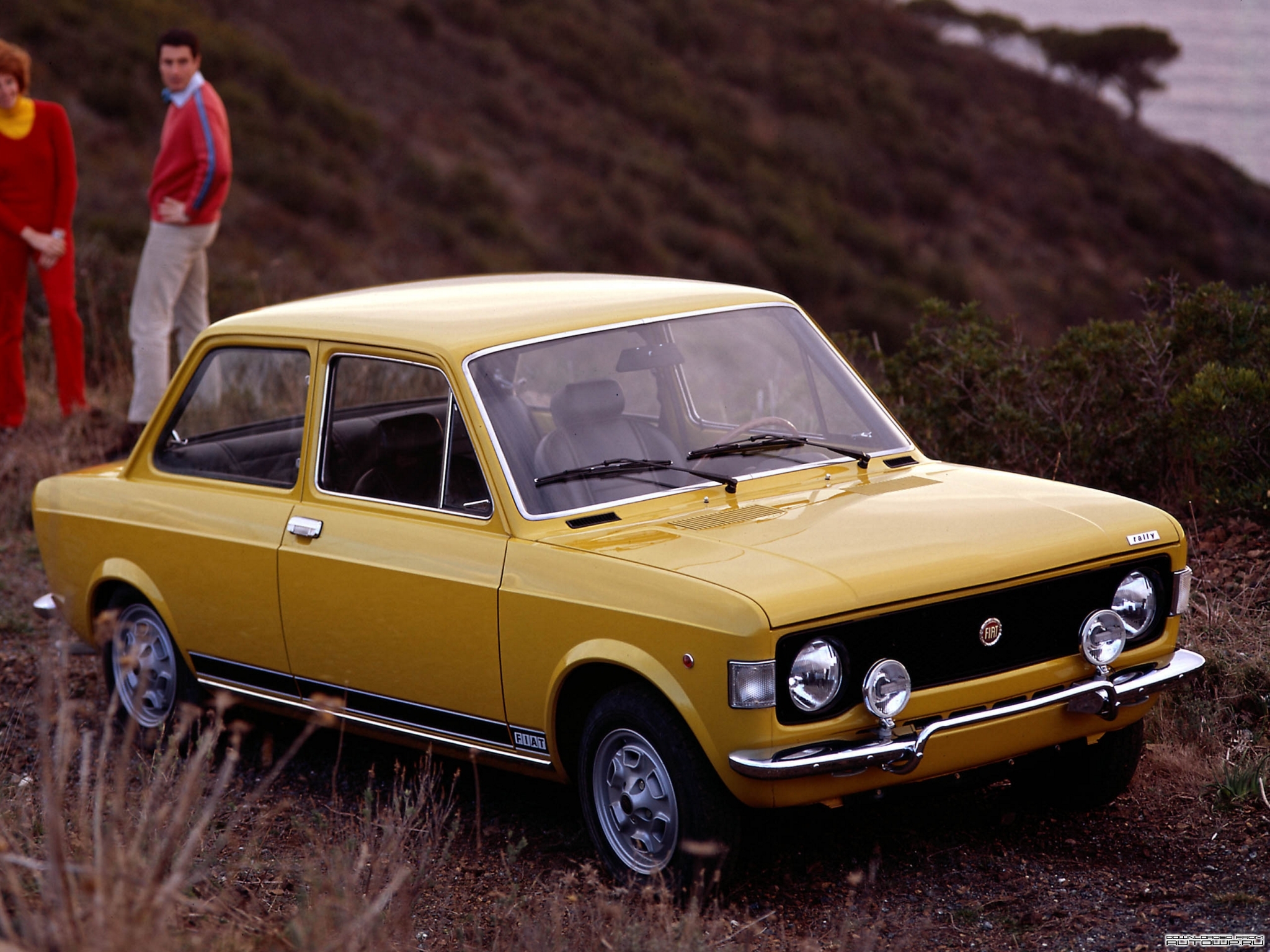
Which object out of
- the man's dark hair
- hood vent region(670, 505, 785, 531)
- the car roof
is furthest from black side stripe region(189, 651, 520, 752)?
the man's dark hair

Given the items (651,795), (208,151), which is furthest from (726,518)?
(208,151)

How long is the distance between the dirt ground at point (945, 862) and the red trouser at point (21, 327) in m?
4.78

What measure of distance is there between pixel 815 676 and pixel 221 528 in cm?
254

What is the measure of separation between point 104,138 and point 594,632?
23.0m

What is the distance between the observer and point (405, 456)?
18.8ft

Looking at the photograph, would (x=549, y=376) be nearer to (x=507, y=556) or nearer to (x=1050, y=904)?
(x=507, y=556)

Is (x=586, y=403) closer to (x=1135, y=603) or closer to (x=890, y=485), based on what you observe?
(x=890, y=485)

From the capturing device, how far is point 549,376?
18.3ft

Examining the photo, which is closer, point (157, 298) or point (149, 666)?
point (149, 666)

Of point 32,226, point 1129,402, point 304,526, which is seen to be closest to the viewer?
point 304,526

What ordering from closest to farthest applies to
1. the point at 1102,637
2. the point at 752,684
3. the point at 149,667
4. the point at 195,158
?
the point at 752,684
the point at 1102,637
the point at 149,667
the point at 195,158

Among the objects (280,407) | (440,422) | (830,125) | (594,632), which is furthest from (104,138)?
(594,632)

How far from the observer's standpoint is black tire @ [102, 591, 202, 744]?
6121 mm

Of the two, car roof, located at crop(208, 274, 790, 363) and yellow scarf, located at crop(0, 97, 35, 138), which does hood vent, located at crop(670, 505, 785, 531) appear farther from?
yellow scarf, located at crop(0, 97, 35, 138)
